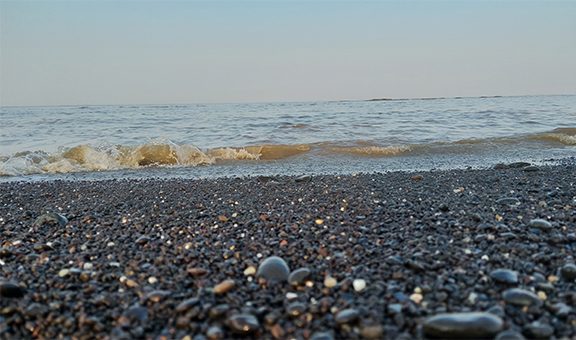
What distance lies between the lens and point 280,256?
281 centimetres

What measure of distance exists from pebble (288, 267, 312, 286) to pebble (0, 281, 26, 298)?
5.06ft

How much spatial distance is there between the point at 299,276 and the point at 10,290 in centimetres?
164

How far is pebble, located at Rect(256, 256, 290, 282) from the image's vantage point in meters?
2.42

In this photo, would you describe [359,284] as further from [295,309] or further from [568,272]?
[568,272]

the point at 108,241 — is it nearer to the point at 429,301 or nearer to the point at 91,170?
the point at 429,301

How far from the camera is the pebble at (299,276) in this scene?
7.68 ft

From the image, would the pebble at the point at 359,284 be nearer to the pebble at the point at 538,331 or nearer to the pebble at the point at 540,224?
the pebble at the point at 538,331

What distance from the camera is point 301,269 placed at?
2443 millimetres

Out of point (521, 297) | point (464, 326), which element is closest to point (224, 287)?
point (464, 326)

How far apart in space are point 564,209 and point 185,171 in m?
7.32

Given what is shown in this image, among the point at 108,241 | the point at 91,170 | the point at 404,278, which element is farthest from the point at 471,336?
the point at 91,170

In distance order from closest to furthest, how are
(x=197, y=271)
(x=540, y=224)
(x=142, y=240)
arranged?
(x=197, y=271)
(x=540, y=224)
(x=142, y=240)

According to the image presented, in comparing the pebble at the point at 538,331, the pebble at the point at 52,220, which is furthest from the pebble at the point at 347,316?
the pebble at the point at 52,220

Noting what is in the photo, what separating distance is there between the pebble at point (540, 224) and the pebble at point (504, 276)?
110cm
